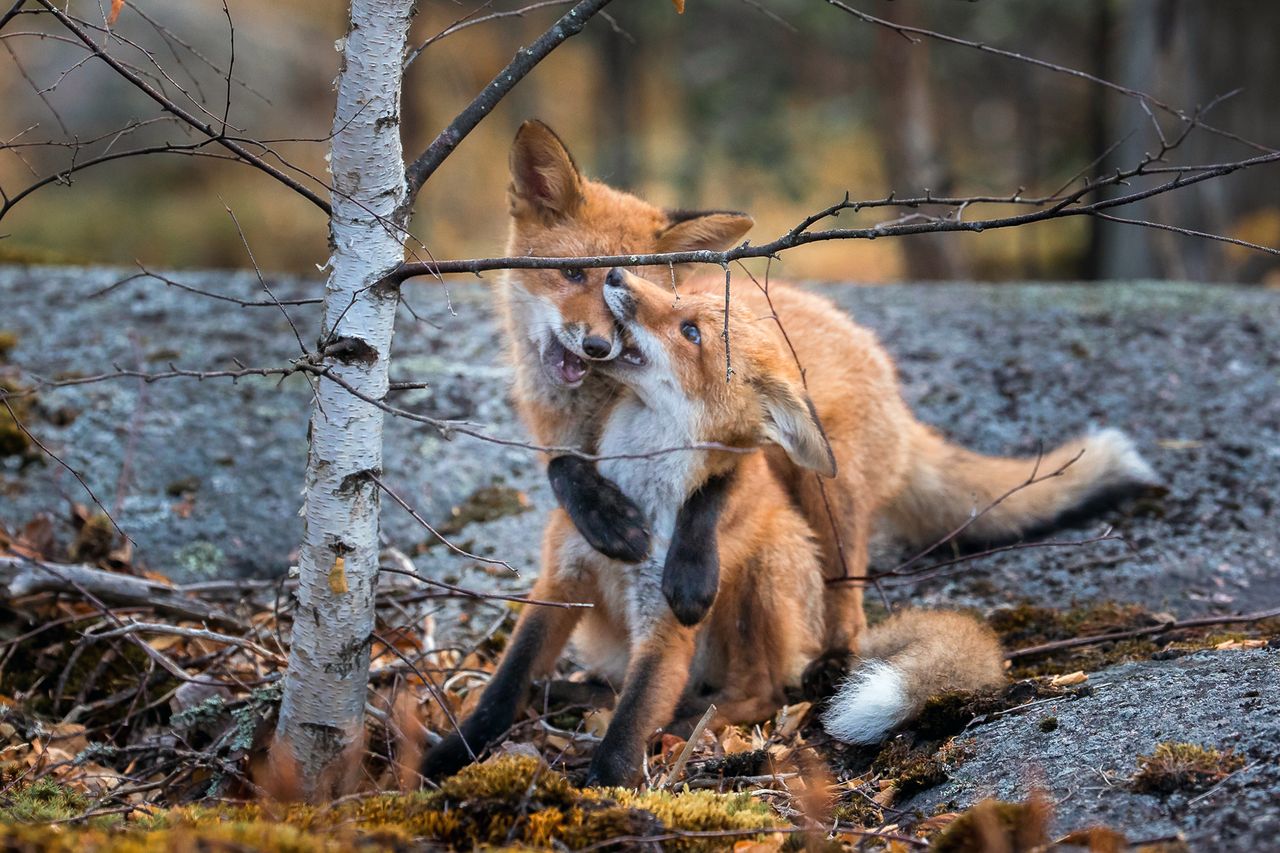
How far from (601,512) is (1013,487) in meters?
2.50

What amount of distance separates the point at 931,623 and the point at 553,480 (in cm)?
154

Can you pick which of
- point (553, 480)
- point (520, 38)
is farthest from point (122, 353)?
point (520, 38)

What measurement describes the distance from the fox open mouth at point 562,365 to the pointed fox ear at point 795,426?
722mm

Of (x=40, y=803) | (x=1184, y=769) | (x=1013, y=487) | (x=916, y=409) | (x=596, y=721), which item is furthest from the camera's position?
(x=916, y=409)

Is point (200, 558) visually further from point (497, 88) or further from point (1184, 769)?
point (1184, 769)

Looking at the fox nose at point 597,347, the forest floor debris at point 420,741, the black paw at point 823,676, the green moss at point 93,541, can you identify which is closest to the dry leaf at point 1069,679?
the forest floor debris at point 420,741

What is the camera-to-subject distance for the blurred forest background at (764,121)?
1160 centimetres

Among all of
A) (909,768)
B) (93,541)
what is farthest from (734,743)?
(93,541)

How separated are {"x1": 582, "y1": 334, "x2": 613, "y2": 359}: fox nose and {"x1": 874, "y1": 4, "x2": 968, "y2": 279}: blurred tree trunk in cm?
806

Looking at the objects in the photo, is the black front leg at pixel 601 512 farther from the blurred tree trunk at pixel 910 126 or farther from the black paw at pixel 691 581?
the blurred tree trunk at pixel 910 126

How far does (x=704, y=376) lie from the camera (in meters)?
4.09

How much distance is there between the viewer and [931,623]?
3.99m

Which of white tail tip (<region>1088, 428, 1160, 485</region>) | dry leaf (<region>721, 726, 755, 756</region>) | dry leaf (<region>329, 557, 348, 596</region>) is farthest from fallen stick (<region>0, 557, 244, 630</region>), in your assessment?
white tail tip (<region>1088, 428, 1160, 485</region>)

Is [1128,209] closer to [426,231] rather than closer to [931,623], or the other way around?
[931,623]
